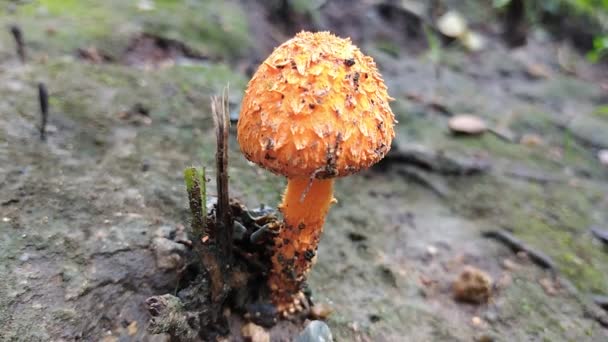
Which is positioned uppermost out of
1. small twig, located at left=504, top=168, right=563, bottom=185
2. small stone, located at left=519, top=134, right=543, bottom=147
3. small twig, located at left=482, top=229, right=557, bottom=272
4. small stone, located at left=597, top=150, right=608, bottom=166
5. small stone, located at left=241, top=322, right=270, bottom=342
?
small stone, located at left=519, top=134, right=543, bottom=147

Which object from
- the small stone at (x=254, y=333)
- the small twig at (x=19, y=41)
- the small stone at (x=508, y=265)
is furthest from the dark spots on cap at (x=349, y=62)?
the small twig at (x=19, y=41)

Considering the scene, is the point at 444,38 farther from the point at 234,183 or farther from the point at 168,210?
the point at 168,210

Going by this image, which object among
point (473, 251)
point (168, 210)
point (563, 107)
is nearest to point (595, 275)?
point (473, 251)

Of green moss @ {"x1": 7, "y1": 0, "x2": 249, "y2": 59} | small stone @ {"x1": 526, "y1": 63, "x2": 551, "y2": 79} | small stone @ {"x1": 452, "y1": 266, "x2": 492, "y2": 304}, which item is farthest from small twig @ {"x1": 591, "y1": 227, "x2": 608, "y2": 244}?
small stone @ {"x1": 526, "y1": 63, "x2": 551, "y2": 79}

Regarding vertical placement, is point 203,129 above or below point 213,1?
below

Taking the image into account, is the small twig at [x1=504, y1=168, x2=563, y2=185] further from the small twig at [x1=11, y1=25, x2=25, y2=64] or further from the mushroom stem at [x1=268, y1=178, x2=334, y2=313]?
the small twig at [x1=11, y1=25, x2=25, y2=64]

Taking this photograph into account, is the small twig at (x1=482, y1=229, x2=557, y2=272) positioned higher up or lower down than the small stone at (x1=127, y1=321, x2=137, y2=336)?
lower down

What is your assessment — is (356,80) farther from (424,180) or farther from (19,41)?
(19,41)
